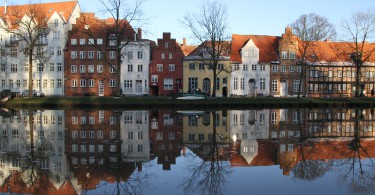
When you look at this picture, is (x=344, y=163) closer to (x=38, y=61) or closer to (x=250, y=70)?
(x=250, y=70)

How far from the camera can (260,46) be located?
6438 centimetres

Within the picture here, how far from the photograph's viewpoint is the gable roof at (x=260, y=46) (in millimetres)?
62250

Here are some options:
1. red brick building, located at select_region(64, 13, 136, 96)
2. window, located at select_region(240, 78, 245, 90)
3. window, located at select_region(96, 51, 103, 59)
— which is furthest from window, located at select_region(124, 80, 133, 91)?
window, located at select_region(240, 78, 245, 90)

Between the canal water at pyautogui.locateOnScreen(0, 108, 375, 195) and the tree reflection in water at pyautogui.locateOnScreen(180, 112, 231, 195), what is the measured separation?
3 centimetres

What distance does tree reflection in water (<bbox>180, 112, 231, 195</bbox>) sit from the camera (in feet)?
32.7

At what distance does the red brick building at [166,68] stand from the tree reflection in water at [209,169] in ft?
145

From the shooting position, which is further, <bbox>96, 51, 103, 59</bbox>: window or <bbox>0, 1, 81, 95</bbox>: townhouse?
<bbox>0, 1, 81, 95</bbox>: townhouse

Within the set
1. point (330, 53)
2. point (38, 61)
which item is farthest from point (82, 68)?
point (330, 53)

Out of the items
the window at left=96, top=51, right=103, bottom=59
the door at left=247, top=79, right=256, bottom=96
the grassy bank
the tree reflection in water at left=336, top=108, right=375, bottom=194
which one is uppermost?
the window at left=96, top=51, right=103, bottom=59

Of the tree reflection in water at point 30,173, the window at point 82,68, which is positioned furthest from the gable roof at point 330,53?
the tree reflection in water at point 30,173

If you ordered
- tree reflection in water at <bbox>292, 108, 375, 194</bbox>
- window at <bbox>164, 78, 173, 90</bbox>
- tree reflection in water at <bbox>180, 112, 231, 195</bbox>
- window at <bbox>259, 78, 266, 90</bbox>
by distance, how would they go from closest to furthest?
tree reflection in water at <bbox>180, 112, 231, 195</bbox> < tree reflection in water at <bbox>292, 108, 375, 194</bbox> < window at <bbox>164, 78, 173, 90</bbox> < window at <bbox>259, 78, 266, 90</bbox>

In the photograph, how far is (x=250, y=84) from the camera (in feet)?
205

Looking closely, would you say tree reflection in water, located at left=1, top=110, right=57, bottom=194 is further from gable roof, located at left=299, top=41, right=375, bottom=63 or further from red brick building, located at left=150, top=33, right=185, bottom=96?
gable roof, located at left=299, top=41, right=375, bottom=63

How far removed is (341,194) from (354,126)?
16094 mm
